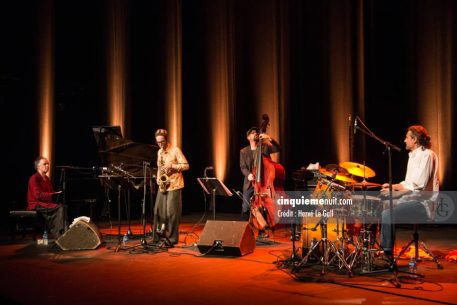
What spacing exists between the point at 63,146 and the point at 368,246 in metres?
8.01

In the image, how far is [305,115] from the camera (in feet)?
36.4

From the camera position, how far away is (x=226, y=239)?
246 inches

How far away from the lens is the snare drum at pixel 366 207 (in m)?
5.44

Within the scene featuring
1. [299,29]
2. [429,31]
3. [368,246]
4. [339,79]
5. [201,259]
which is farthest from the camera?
[299,29]

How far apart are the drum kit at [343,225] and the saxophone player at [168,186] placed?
2.11m

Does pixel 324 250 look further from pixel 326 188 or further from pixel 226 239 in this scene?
pixel 226 239

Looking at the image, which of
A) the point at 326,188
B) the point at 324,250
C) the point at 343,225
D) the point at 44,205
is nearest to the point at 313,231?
the point at 324,250

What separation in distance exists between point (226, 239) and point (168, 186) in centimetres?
132

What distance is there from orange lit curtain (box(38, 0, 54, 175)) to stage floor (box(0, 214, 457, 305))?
3.99 metres

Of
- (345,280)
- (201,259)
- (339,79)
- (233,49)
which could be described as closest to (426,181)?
(345,280)

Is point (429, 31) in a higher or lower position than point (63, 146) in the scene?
higher

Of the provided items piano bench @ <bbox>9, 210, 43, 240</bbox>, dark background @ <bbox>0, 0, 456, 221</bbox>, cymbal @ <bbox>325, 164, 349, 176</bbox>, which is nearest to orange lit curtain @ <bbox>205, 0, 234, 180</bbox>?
dark background @ <bbox>0, 0, 456, 221</bbox>

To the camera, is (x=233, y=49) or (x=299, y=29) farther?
(x=233, y=49)

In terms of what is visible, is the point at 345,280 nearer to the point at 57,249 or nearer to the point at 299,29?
the point at 57,249
